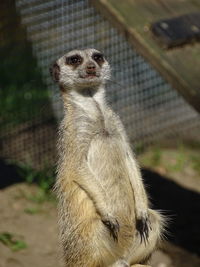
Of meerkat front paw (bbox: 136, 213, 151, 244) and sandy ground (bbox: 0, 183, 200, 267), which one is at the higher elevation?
meerkat front paw (bbox: 136, 213, 151, 244)

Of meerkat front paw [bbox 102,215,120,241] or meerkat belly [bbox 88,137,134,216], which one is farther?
meerkat belly [bbox 88,137,134,216]

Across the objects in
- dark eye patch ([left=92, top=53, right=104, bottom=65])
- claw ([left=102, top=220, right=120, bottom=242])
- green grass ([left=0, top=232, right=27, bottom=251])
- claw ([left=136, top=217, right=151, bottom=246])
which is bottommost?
green grass ([left=0, top=232, right=27, bottom=251])

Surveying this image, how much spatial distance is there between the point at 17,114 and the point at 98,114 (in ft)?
11.0

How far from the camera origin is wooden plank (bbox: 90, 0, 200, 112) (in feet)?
14.8

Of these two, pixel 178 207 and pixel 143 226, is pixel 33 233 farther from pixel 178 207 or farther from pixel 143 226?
pixel 143 226

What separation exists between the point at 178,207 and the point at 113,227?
2.54m

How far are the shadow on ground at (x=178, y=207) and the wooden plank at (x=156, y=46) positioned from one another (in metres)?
1.66

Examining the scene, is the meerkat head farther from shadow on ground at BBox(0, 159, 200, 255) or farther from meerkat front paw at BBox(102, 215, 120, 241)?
shadow on ground at BBox(0, 159, 200, 255)

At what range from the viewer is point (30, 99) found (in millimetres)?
7449

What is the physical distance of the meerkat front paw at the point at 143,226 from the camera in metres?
3.92

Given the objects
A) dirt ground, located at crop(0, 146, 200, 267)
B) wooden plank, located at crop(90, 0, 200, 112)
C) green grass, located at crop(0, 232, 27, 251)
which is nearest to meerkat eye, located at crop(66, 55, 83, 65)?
wooden plank, located at crop(90, 0, 200, 112)

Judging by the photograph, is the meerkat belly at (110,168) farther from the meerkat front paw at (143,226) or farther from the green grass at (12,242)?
the green grass at (12,242)

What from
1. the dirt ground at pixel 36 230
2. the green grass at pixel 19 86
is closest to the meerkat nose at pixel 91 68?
the dirt ground at pixel 36 230

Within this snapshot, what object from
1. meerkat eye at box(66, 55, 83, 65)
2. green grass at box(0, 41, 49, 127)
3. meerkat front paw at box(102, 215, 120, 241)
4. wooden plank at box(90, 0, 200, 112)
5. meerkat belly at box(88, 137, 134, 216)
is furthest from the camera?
green grass at box(0, 41, 49, 127)
